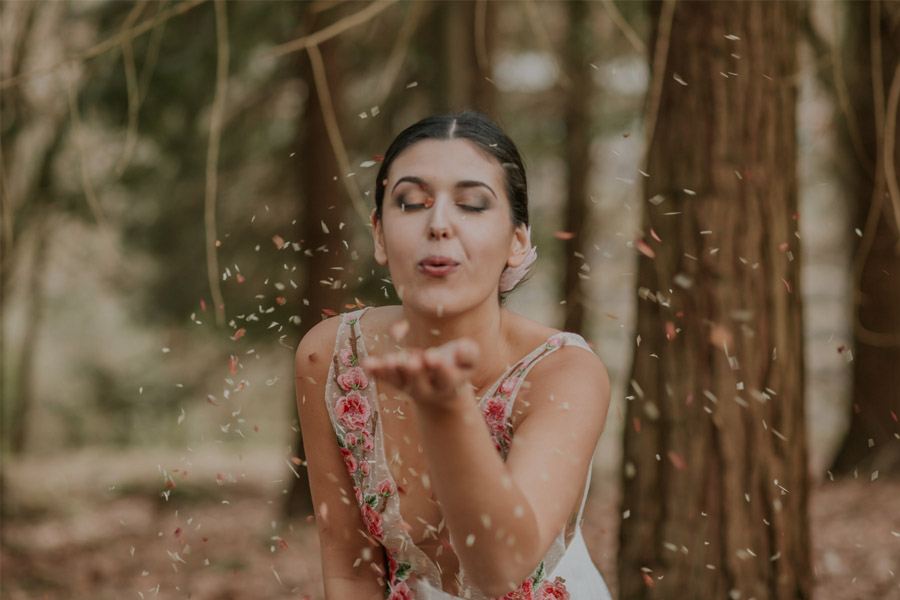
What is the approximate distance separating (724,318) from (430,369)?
92.4 inches

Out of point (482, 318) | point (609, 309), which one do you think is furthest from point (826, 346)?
point (482, 318)

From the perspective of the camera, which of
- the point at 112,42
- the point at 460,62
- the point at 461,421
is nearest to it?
the point at 461,421

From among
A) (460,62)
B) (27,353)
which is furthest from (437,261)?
(27,353)

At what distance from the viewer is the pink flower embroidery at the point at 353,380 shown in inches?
109

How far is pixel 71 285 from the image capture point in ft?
50.1

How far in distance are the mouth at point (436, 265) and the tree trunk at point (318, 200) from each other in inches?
245

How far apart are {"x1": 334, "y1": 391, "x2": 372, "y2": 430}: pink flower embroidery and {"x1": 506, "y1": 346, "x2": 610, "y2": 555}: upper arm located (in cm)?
46

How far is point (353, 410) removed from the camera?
275cm

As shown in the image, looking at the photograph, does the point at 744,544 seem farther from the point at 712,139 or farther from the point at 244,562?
the point at 244,562

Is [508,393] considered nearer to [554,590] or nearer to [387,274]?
[554,590]

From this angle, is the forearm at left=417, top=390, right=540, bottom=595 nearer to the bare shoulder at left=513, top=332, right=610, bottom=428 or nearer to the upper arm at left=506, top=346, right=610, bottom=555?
the upper arm at left=506, top=346, right=610, bottom=555

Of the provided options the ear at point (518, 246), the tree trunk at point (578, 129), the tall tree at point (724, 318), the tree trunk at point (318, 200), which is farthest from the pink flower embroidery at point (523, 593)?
the tree trunk at point (578, 129)

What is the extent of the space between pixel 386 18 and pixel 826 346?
11374 mm

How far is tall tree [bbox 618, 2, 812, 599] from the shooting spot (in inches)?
147
